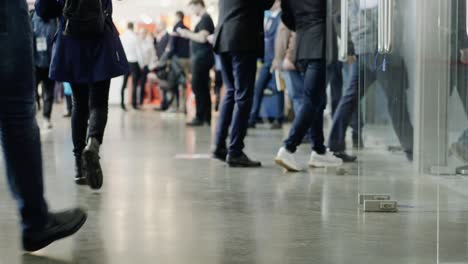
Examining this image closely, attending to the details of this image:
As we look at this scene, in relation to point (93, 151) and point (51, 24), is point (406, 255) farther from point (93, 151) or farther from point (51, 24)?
point (51, 24)

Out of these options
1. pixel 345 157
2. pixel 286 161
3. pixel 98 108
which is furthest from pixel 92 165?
pixel 345 157

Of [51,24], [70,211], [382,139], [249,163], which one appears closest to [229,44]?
[249,163]

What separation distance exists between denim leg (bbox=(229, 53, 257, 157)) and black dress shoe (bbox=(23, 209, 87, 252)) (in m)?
3.48

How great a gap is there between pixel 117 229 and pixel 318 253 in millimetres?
1058

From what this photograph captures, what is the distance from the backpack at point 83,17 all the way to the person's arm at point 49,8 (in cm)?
34

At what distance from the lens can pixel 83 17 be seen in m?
5.41

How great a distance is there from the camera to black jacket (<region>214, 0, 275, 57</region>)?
713 centimetres

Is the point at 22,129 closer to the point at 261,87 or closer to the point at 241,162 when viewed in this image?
the point at 241,162

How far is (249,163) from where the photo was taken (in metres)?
7.32

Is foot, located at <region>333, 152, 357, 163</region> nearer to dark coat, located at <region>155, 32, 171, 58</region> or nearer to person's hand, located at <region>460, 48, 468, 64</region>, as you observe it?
person's hand, located at <region>460, 48, 468, 64</region>

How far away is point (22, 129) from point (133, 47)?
51.4ft

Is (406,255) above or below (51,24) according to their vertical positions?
below

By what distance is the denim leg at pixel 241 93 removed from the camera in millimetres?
7160

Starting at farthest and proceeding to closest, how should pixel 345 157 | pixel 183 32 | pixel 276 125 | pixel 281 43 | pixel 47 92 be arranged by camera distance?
pixel 183 32 → pixel 276 125 → pixel 47 92 → pixel 281 43 → pixel 345 157
